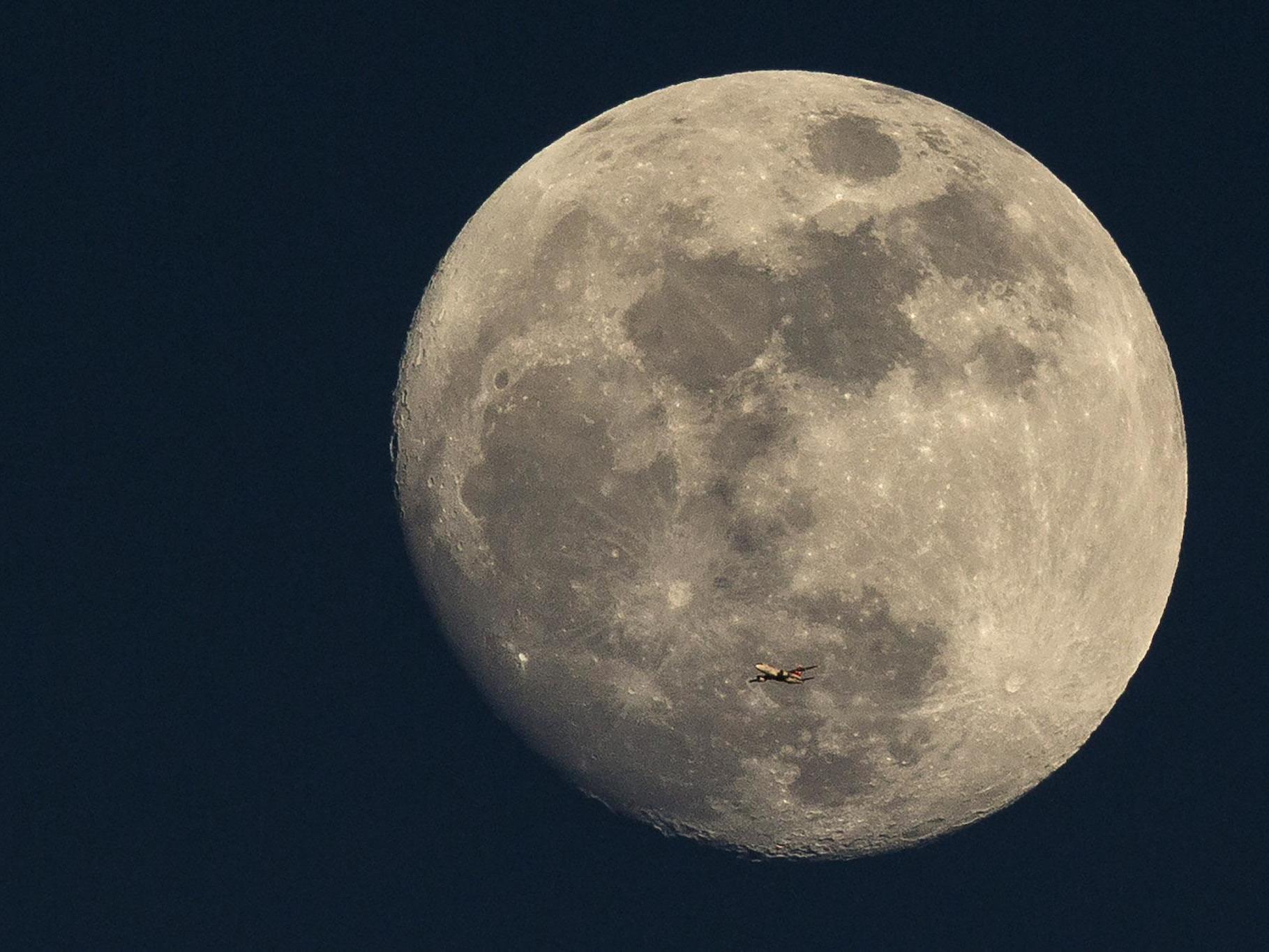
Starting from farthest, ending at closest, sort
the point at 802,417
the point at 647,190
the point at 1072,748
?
1. the point at 1072,748
2. the point at 647,190
3. the point at 802,417

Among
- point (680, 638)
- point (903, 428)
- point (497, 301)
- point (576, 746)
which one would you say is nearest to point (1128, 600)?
point (903, 428)

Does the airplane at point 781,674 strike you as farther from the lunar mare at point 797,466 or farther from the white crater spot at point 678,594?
the white crater spot at point 678,594

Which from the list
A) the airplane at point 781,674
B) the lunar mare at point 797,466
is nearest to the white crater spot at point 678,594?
the lunar mare at point 797,466

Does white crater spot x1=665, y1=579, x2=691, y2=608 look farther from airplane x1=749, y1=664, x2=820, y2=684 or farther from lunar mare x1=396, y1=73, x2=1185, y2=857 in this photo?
airplane x1=749, y1=664, x2=820, y2=684

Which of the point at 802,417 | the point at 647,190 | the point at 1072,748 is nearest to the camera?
the point at 802,417

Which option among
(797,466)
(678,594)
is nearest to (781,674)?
(678,594)

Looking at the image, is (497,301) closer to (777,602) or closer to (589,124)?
(589,124)

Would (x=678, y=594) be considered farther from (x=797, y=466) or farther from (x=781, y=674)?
(x=797, y=466)
